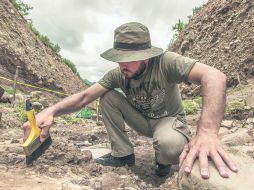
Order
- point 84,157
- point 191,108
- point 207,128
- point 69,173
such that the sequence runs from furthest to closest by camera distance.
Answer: point 191,108
point 84,157
point 69,173
point 207,128

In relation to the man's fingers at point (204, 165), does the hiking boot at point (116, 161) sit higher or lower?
lower

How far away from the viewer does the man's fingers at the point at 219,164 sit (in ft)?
7.05

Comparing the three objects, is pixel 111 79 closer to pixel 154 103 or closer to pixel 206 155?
pixel 154 103

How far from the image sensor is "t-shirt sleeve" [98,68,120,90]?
11.5 ft

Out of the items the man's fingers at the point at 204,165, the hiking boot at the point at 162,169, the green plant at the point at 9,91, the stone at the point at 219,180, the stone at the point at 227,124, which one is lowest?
the hiking boot at the point at 162,169

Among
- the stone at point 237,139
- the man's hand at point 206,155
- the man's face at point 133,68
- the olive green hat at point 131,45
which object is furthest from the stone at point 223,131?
the man's hand at point 206,155

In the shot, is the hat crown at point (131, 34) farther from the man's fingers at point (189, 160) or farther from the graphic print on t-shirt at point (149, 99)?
the man's fingers at point (189, 160)

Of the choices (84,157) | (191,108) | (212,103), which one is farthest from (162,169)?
(191,108)

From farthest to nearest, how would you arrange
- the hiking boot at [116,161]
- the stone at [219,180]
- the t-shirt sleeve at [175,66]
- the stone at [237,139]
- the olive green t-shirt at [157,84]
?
the stone at [237,139], the hiking boot at [116,161], the olive green t-shirt at [157,84], the t-shirt sleeve at [175,66], the stone at [219,180]

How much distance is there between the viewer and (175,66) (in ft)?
9.83

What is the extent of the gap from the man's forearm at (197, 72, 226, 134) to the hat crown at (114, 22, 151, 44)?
0.62 metres

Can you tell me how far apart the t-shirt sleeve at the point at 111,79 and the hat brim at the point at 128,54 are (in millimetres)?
507

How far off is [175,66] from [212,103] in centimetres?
56

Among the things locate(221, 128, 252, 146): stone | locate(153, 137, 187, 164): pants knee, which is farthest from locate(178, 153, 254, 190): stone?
locate(221, 128, 252, 146): stone
